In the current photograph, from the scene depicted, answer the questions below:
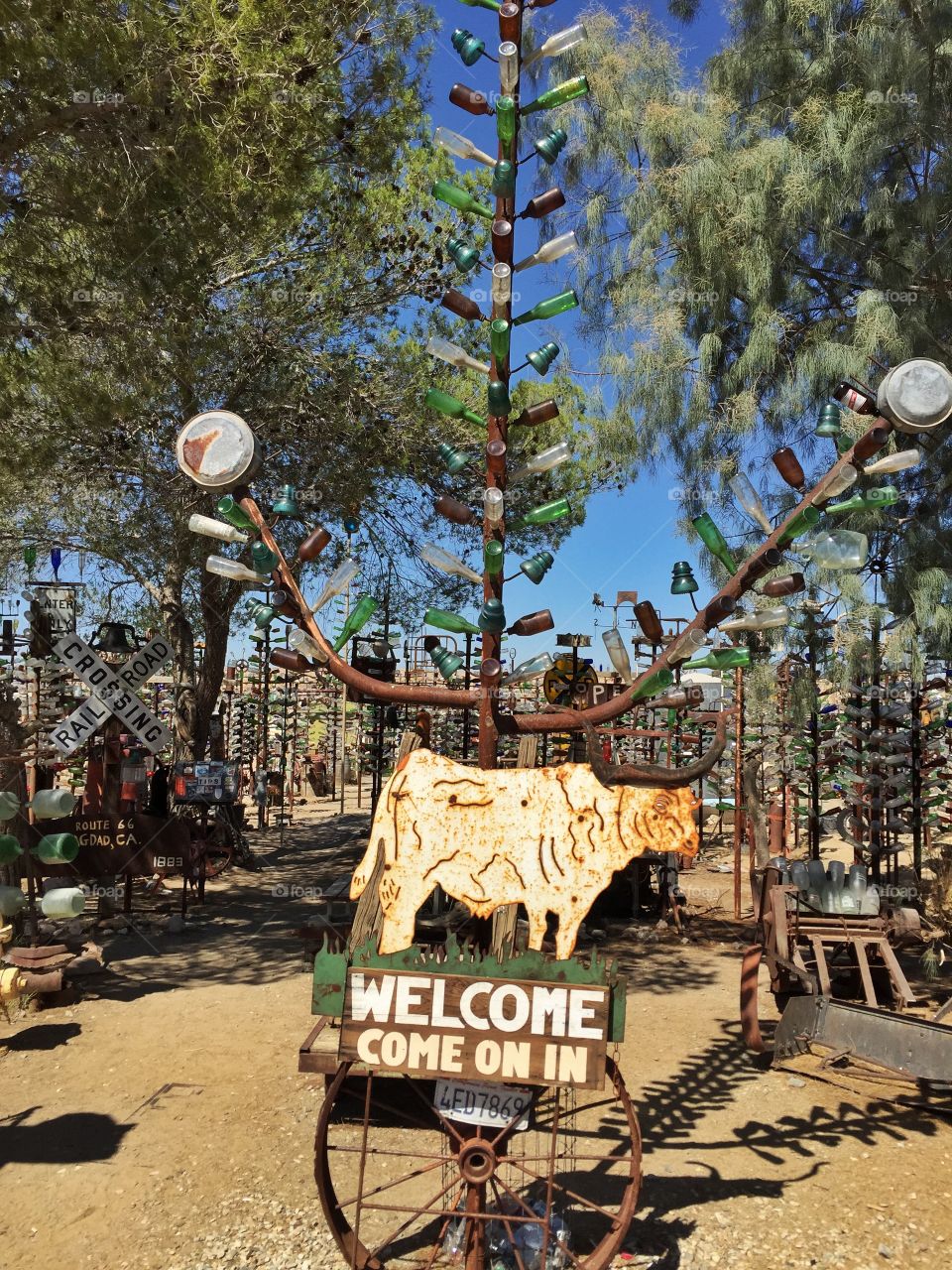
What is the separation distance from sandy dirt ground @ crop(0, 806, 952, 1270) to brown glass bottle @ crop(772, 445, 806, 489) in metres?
3.51

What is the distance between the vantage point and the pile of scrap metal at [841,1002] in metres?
5.61

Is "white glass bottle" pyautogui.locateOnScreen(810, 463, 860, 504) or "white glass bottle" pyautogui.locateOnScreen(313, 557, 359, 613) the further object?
"white glass bottle" pyautogui.locateOnScreen(313, 557, 359, 613)

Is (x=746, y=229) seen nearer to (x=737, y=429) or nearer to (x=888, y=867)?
(x=737, y=429)

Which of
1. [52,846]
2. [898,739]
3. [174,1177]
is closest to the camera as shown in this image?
[174,1177]

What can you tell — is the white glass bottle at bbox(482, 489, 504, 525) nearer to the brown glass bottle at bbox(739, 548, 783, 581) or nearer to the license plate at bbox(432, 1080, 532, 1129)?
the brown glass bottle at bbox(739, 548, 783, 581)

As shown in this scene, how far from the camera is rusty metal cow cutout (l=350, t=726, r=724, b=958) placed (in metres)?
3.40

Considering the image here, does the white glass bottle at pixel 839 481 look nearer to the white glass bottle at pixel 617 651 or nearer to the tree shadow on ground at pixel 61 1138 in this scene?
the white glass bottle at pixel 617 651

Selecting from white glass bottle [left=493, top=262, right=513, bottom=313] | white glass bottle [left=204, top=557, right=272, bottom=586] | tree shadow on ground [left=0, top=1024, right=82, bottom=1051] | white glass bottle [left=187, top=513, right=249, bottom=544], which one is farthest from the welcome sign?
tree shadow on ground [left=0, top=1024, right=82, bottom=1051]

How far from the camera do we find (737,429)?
9.73 meters

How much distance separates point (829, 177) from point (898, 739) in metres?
6.24

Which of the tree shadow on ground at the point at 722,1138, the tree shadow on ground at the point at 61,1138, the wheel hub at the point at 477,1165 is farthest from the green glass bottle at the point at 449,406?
the tree shadow on ground at the point at 61,1138

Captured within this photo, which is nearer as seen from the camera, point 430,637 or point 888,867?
point 430,637

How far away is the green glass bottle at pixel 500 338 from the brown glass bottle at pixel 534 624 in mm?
959

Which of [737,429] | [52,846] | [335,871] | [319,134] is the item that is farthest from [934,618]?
[335,871]
